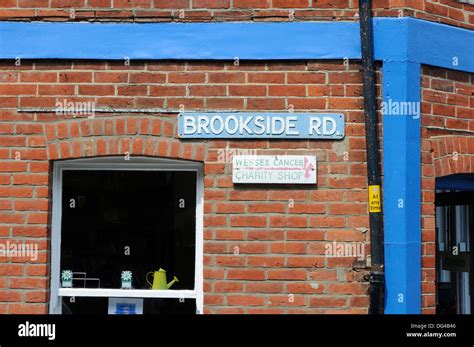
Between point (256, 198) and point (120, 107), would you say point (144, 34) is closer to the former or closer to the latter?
point (120, 107)

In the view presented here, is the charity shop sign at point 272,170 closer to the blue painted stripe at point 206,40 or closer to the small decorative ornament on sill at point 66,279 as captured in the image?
the blue painted stripe at point 206,40

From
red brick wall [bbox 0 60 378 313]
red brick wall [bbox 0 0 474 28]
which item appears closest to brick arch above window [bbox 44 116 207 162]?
red brick wall [bbox 0 60 378 313]

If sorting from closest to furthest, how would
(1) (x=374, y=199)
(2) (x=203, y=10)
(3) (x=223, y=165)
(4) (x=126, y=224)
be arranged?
1. (1) (x=374, y=199)
2. (3) (x=223, y=165)
3. (2) (x=203, y=10)
4. (4) (x=126, y=224)

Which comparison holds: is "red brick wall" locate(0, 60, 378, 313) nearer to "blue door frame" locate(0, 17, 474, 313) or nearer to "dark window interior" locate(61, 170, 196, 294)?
"blue door frame" locate(0, 17, 474, 313)

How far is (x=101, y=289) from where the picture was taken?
6.28 metres

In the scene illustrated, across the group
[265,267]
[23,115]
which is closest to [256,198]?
[265,267]

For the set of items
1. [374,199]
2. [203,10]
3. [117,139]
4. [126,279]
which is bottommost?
[126,279]

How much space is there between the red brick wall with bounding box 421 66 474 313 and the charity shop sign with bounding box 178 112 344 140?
28.8 inches

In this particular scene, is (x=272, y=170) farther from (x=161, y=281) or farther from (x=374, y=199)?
(x=161, y=281)

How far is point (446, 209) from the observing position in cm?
756

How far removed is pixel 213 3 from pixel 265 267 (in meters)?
2.09

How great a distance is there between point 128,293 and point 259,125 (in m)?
1.66

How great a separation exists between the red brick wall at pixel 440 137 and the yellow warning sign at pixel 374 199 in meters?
0.40

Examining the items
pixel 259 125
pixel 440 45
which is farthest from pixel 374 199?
pixel 440 45
